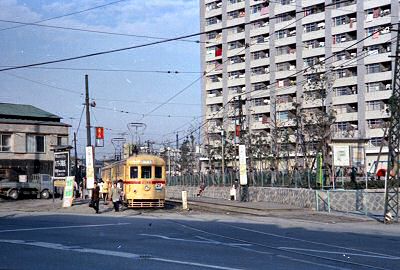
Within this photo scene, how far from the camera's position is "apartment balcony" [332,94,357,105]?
75.2 meters

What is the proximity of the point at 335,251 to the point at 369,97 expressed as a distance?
61.9 m

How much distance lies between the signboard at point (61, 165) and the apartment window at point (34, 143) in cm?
1897

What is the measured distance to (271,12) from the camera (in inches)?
3280

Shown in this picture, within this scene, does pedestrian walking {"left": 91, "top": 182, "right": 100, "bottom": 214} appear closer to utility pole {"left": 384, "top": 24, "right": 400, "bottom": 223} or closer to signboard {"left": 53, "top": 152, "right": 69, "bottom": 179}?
signboard {"left": 53, "top": 152, "right": 69, "bottom": 179}

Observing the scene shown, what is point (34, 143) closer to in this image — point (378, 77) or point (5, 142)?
point (5, 142)

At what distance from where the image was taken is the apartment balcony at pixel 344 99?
2960 inches

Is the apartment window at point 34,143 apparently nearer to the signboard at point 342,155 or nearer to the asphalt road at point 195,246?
the signboard at point 342,155

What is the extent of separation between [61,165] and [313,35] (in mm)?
48858

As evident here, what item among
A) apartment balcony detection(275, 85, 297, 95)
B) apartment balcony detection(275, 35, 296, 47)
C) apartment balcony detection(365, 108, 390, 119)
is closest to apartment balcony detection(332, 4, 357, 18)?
apartment balcony detection(275, 35, 296, 47)

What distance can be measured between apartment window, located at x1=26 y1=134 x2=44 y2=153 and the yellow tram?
25.1m

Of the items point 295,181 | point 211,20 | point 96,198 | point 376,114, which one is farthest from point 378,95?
point 96,198

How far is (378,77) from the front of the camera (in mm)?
72562

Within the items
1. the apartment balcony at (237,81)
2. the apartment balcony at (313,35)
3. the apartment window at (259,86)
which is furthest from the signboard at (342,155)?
the apartment balcony at (237,81)

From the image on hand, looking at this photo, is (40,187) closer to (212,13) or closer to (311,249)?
(311,249)
